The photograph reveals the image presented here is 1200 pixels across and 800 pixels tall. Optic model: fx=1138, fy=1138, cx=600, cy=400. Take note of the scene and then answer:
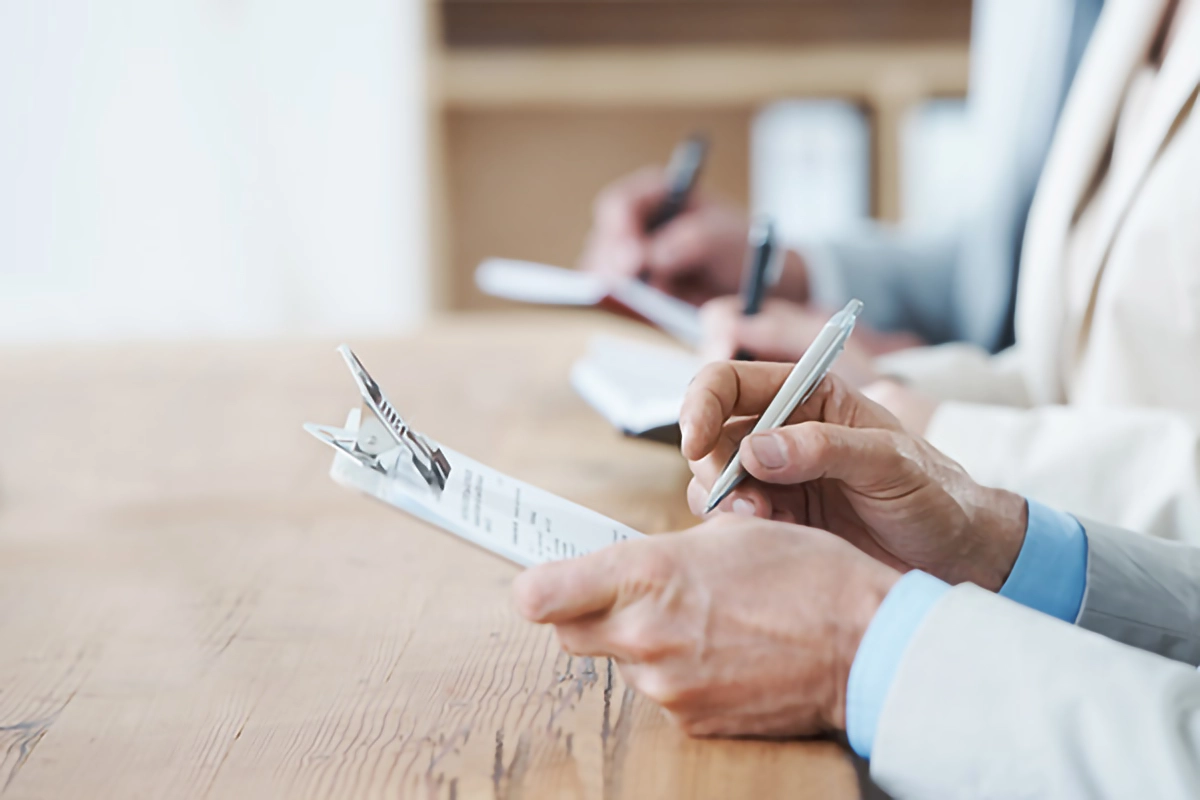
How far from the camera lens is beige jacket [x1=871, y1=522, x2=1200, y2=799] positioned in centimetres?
36

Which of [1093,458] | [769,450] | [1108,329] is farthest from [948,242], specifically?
[769,450]

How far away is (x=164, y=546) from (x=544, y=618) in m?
0.35

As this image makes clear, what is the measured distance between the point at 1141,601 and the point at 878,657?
0.19 meters

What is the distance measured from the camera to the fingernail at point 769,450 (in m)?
0.43

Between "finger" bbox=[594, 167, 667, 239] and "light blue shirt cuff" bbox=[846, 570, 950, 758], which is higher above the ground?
"finger" bbox=[594, 167, 667, 239]

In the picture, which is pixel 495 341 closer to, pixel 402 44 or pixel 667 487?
pixel 667 487

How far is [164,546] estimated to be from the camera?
0.66 metres

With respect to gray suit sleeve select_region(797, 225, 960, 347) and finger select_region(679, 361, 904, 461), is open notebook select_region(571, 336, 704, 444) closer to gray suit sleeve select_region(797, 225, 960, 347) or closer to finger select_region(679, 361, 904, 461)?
finger select_region(679, 361, 904, 461)

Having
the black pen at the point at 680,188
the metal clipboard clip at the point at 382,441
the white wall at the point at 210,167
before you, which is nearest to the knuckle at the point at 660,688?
the metal clipboard clip at the point at 382,441

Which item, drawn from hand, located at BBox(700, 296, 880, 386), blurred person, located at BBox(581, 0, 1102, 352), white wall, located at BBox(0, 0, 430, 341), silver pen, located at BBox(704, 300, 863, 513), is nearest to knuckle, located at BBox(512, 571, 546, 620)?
silver pen, located at BBox(704, 300, 863, 513)

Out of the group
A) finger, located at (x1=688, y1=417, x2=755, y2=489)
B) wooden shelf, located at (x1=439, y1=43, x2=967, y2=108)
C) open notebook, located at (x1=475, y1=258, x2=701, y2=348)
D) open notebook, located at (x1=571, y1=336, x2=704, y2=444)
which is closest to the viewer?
finger, located at (x1=688, y1=417, x2=755, y2=489)

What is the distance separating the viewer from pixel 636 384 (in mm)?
878

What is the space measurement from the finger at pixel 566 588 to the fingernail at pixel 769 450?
0.07 meters

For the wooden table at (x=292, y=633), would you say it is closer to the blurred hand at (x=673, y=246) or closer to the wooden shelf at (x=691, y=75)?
the blurred hand at (x=673, y=246)
